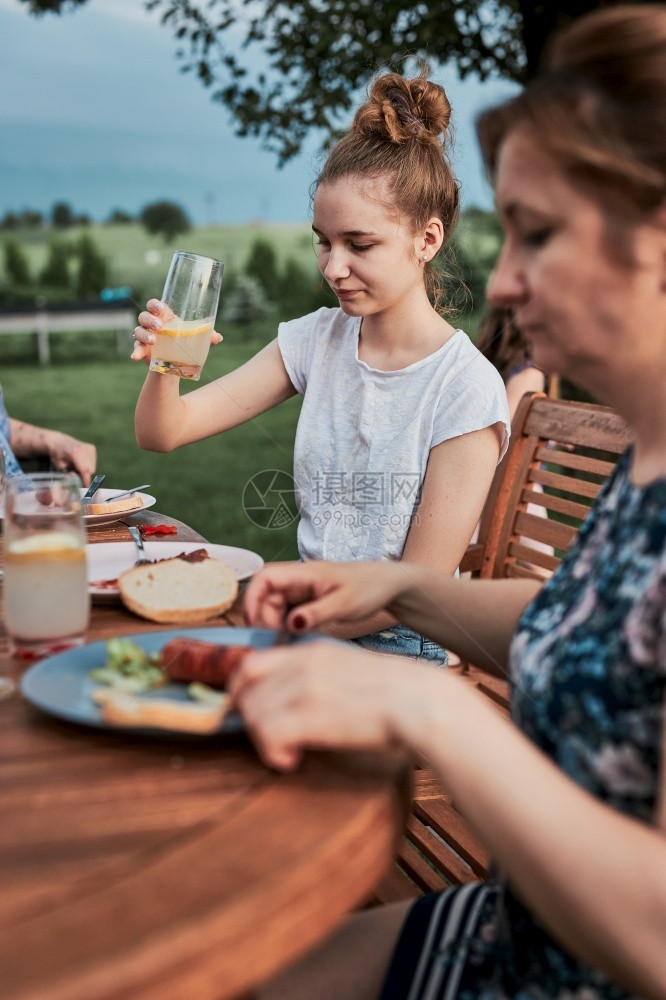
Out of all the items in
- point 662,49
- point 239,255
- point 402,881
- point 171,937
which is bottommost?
point 402,881

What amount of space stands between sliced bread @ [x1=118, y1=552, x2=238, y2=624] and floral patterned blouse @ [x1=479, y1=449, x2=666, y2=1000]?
45 cm

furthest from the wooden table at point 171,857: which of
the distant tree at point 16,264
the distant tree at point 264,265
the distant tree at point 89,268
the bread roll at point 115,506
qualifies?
the distant tree at point 16,264

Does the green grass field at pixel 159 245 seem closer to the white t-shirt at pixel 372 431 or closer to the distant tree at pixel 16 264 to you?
the distant tree at pixel 16 264

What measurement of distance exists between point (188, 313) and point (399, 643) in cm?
74

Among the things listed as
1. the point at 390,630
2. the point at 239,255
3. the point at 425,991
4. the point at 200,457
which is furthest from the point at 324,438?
the point at 239,255

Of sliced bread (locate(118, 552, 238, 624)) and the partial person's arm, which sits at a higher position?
the partial person's arm

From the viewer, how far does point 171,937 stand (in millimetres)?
566

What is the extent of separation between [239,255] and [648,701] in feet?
24.9

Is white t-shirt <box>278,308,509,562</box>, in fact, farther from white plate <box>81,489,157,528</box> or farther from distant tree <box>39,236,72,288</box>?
distant tree <box>39,236,72,288</box>

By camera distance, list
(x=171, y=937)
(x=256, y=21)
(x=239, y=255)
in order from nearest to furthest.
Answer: (x=171, y=937)
(x=256, y=21)
(x=239, y=255)

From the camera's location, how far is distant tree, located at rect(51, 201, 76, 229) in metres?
9.28

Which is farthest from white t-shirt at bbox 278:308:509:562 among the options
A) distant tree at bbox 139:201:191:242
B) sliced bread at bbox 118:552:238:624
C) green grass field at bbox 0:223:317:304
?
distant tree at bbox 139:201:191:242

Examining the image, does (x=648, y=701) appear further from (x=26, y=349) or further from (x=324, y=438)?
(x=26, y=349)

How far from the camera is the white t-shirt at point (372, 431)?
6.27 feet
